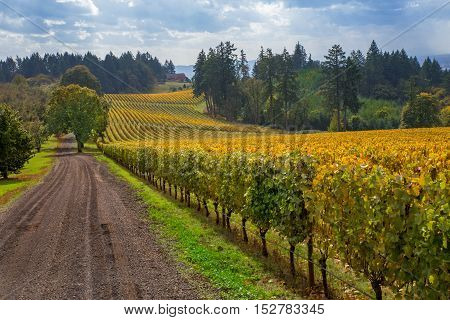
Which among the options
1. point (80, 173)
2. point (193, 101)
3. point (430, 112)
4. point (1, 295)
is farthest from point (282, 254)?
point (193, 101)

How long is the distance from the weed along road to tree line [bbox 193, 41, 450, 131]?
65.9 metres

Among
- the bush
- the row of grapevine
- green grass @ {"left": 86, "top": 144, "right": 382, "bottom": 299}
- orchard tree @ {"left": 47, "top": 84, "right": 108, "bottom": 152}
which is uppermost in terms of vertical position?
orchard tree @ {"left": 47, "top": 84, "right": 108, "bottom": 152}

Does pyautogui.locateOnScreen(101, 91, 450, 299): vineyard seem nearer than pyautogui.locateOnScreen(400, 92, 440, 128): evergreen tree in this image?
Yes

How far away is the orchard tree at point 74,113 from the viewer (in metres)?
78.1

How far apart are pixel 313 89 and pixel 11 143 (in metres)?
118

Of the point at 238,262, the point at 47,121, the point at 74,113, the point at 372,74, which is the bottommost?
the point at 238,262

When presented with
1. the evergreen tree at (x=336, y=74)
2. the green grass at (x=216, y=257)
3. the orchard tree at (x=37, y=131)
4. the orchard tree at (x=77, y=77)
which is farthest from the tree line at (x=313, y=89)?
the green grass at (x=216, y=257)

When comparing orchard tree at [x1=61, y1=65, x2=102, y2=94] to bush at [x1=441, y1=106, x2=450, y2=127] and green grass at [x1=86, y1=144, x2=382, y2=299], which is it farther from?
green grass at [x1=86, y1=144, x2=382, y2=299]

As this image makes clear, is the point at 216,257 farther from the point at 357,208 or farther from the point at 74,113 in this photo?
the point at 74,113

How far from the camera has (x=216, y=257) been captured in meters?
14.0

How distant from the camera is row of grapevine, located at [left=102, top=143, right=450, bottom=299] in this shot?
7.43 meters

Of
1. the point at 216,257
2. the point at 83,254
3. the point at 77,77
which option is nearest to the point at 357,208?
the point at 216,257

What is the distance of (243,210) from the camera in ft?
→ 50.5

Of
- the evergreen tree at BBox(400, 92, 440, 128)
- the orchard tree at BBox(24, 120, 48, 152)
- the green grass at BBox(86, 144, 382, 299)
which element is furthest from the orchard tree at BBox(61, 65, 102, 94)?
the green grass at BBox(86, 144, 382, 299)
